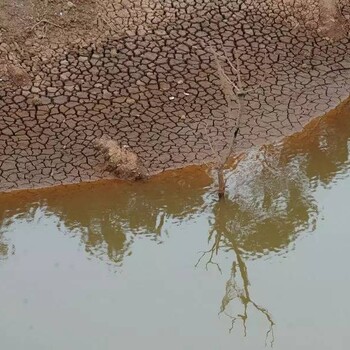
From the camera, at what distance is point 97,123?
8148 mm

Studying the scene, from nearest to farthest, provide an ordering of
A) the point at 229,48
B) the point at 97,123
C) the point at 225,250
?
the point at 225,250 < the point at 97,123 < the point at 229,48

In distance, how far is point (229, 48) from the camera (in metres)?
9.02

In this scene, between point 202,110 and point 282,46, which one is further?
point 282,46

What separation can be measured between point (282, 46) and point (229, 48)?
1.99ft

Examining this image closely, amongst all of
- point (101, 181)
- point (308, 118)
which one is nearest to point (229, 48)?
point (308, 118)

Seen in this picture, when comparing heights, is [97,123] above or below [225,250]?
above

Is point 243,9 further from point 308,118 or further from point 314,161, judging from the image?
point 314,161

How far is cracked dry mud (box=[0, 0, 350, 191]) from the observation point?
7.86 metres

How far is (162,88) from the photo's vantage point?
8.55m

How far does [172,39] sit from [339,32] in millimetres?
1929

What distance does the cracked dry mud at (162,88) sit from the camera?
786cm

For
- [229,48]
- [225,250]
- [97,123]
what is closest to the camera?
[225,250]

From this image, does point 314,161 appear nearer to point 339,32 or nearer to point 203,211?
point 203,211

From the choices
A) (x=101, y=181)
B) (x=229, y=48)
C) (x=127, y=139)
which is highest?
(x=229, y=48)
